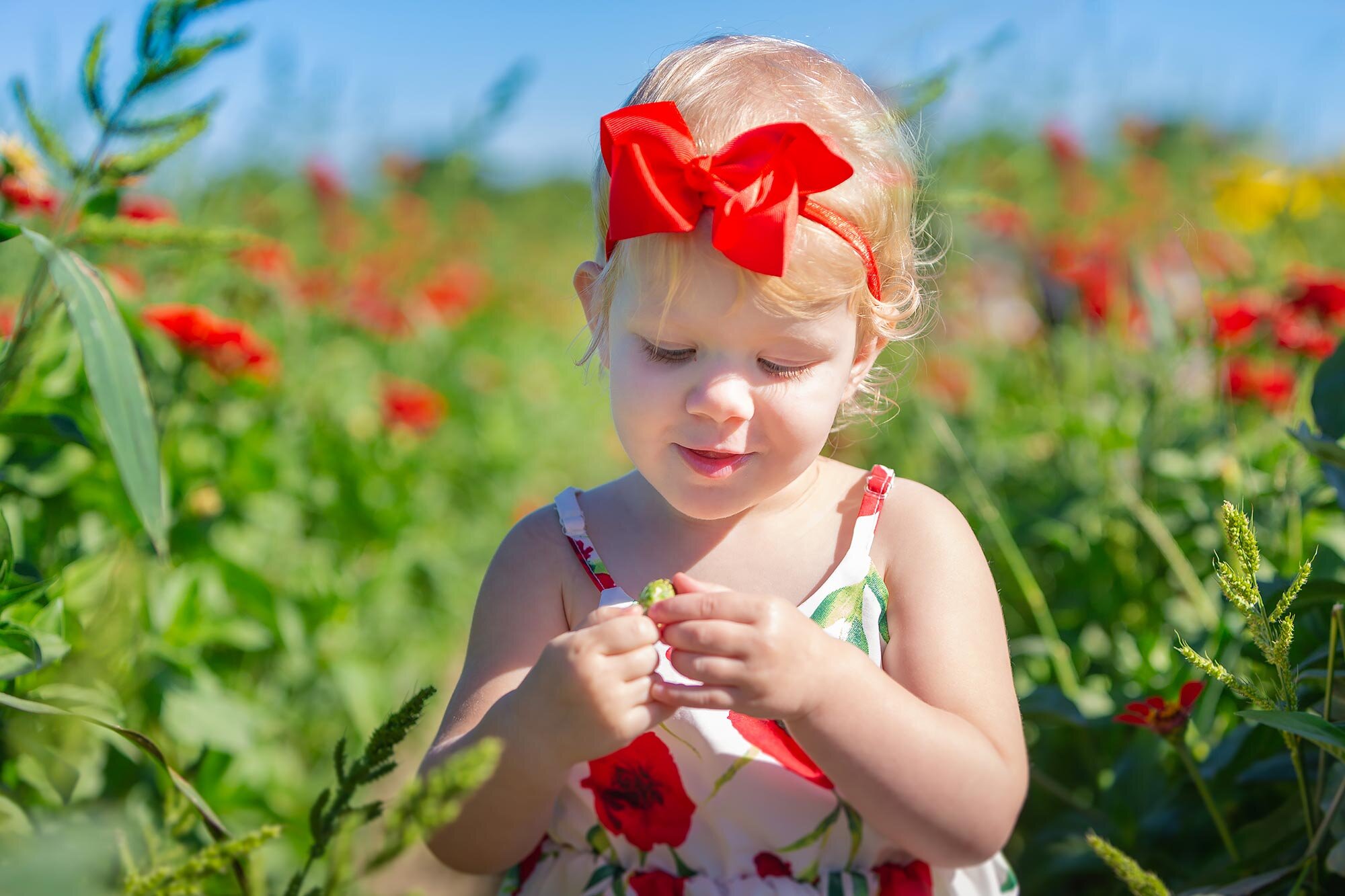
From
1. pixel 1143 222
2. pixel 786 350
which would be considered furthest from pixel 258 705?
pixel 1143 222

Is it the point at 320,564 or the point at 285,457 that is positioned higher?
the point at 285,457

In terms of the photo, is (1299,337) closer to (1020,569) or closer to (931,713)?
(1020,569)

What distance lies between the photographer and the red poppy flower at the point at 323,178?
11.5 feet

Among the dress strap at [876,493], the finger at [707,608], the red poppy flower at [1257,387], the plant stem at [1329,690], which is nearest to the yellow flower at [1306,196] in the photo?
the red poppy flower at [1257,387]

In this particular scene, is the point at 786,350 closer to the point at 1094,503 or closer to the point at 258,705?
the point at 1094,503

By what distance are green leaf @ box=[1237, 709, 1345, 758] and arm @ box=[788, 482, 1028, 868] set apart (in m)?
0.21

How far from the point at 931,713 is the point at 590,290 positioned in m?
0.55

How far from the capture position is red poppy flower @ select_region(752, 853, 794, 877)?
3.50 feet

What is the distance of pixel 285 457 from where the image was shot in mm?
2322

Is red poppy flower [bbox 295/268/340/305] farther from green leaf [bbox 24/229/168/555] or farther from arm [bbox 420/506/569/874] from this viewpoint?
green leaf [bbox 24/229/168/555]

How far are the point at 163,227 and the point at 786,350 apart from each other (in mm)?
556

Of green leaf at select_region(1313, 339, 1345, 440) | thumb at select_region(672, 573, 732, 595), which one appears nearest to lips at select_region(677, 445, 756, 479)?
thumb at select_region(672, 573, 732, 595)

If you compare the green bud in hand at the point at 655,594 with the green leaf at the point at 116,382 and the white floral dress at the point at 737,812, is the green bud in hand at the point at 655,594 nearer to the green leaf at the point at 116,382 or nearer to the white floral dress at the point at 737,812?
the white floral dress at the point at 737,812

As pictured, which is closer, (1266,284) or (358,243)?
(1266,284)
